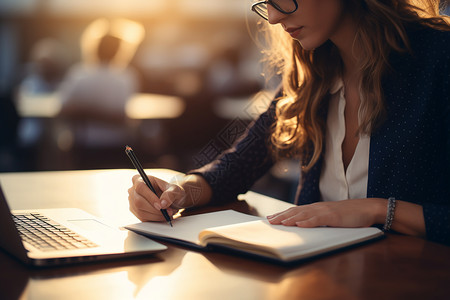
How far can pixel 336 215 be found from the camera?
3.07 feet

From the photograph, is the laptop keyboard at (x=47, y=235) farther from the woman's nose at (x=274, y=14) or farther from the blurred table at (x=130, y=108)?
the blurred table at (x=130, y=108)

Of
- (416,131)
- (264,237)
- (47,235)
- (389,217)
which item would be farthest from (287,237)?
(416,131)

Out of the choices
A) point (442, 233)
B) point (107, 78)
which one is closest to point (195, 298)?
point (442, 233)

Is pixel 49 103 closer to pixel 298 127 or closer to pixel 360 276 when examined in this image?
pixel 298 127

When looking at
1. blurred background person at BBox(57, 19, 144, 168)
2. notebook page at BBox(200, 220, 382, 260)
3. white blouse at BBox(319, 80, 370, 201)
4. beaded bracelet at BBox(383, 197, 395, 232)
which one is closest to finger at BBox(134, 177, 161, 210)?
notebook page at BBox(200, 220, 382, 260)

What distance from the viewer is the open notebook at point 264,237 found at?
0.77m

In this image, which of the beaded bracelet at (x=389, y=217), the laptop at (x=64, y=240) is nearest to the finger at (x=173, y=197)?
the laptop at (x=64, y=240)

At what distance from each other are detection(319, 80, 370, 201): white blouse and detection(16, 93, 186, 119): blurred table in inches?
113

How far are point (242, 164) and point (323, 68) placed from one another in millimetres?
366

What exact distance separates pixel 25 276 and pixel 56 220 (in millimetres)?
275

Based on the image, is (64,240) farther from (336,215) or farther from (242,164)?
(242,164)

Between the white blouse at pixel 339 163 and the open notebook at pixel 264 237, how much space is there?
16.9 inches

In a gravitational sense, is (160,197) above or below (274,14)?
below

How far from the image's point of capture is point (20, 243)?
74cm
